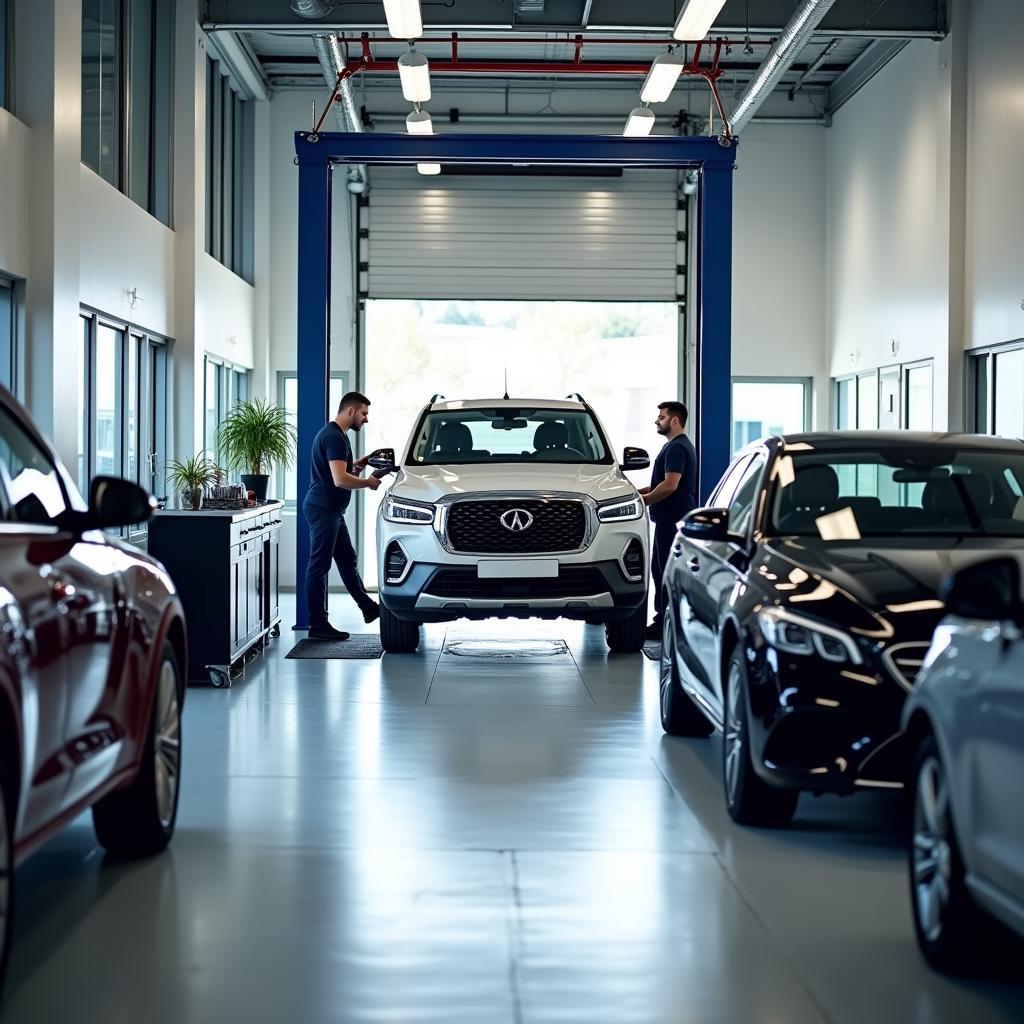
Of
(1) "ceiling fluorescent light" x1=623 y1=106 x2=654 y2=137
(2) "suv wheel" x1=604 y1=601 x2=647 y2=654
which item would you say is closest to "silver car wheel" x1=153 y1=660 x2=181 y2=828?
(2) "suv wheel" x1=604 y1=601 x2=647 y2=654

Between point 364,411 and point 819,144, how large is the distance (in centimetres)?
1083

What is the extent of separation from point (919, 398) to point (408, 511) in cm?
817

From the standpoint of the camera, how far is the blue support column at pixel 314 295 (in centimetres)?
1302

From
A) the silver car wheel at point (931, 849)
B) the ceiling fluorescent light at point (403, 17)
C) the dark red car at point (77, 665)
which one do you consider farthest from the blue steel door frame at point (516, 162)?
the silver car wheel at point (931, 849)

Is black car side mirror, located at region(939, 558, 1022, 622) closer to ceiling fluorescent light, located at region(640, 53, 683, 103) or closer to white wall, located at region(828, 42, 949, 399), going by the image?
ceiling fluorescent light, located at region(640, 53, 683, 103)

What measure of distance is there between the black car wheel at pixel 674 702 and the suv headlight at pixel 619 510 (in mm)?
2611

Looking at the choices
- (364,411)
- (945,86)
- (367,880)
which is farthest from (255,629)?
(945,86)

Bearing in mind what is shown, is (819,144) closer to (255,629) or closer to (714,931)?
(255,629)

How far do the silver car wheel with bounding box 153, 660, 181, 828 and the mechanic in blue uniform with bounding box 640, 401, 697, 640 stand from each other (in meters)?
7.15

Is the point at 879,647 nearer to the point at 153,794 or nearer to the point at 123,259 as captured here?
the point at 153,794

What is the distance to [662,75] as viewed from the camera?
1379 cm

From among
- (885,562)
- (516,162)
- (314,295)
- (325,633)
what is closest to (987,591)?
(885,562)

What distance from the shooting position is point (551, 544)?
10.5 meters

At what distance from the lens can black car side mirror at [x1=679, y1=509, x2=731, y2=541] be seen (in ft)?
20.6
